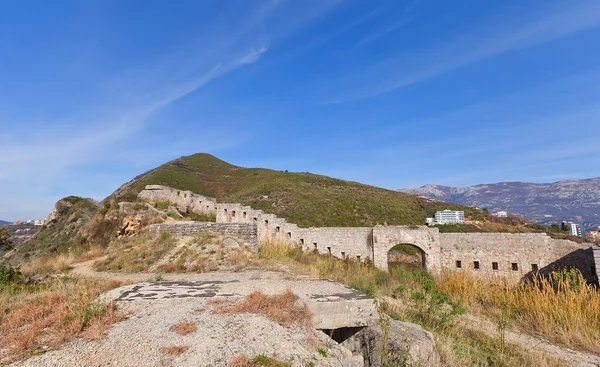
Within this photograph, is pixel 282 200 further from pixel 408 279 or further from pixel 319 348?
pixel 319 348

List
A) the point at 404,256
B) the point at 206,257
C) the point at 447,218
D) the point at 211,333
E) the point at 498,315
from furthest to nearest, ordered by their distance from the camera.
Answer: the point at 447,218 < the point at 404,256 < the point at 206,257 < the point at 498,315 < the point at 211,333

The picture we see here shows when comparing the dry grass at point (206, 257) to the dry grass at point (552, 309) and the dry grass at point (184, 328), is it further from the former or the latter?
the dry grass at point (552, 309)

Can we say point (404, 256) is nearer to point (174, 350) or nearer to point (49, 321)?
point (174, 350)

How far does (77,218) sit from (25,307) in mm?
30050

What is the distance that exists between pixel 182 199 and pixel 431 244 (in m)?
17.5

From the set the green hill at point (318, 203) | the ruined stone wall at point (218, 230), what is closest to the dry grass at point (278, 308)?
the ruined stone wall at point (218, 230)

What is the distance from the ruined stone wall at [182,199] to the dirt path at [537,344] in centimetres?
1744

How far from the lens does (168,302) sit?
5.39 m

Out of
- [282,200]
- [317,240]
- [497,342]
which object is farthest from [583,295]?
[282,200]

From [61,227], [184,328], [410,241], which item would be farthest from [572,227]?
[61,227]

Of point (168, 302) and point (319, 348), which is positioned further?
point (168, 302)

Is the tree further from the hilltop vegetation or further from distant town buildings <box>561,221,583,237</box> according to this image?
distant town buildings <box>561,221,583,237</box>

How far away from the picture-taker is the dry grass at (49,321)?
3.60m

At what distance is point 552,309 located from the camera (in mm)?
7309
